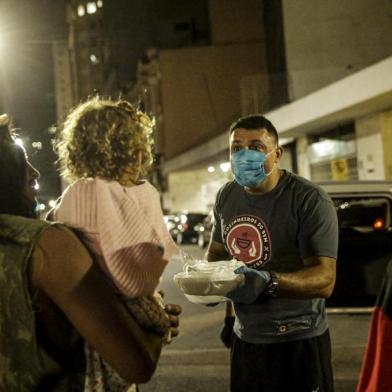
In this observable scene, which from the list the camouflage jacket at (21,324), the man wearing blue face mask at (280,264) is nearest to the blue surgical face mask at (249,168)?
the man wearing blue face mask at (280,264)

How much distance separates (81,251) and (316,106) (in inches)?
679

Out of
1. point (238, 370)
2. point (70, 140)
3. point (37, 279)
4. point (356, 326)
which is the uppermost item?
point (70, 140)

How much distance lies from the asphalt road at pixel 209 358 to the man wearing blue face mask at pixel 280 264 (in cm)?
295

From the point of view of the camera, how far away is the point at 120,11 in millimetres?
65375

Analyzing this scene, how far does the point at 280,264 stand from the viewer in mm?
3215

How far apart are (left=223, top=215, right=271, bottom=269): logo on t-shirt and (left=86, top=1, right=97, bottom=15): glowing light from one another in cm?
10015

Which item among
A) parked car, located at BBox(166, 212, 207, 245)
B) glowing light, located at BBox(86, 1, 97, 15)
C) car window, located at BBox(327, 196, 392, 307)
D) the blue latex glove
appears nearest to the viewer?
the blue latex glove

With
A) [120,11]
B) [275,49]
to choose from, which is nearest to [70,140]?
[275,49]

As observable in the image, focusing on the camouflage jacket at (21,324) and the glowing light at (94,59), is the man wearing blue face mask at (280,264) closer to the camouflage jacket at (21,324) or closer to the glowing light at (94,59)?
the camouflage jacket at (21,324)

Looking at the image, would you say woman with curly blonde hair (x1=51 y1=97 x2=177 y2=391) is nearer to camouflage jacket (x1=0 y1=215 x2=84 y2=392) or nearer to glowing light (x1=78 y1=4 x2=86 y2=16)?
camouflage jacket (x1=0 y1=215 x2=84 y2=392)

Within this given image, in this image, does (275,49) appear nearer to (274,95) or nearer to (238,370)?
(274,95)

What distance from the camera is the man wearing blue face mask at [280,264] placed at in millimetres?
3066

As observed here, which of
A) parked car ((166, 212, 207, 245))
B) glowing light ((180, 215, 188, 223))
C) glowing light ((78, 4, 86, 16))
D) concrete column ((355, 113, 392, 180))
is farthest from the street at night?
glowing light ((78, 4, 86, 16))

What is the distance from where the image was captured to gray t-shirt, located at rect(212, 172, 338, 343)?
10.2 feet
